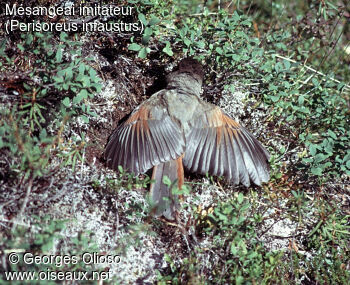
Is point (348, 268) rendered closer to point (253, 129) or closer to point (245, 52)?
point (253, 129)

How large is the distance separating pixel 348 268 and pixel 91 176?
2.84 m

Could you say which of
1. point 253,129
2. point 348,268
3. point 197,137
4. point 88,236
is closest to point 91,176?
point 88,236

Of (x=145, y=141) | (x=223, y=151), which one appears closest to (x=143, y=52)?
(x=145, y=141)

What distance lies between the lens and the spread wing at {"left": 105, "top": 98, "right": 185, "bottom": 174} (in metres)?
4.36

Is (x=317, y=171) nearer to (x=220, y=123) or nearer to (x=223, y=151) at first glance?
(x=223, y=151)

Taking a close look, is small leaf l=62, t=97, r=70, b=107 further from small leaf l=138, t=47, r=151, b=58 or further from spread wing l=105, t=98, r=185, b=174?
small leaf l=138, t=47, r=151, b=58

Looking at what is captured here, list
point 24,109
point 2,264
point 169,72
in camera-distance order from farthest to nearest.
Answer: point 169,72 < point 24,109 < point 2,264

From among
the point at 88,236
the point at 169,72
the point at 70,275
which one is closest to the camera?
the point at 70,275

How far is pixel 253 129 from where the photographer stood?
5.25 meters

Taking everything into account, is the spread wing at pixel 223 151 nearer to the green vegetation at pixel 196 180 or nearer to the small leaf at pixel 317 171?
the green vegetation at pixel 196 180

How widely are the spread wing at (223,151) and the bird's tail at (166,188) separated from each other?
0.19 metres

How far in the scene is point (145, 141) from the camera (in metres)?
4.46

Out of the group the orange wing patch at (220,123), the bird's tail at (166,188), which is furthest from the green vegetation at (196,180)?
the orange wing patch at (220,123)

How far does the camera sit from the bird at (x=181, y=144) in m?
4.39
